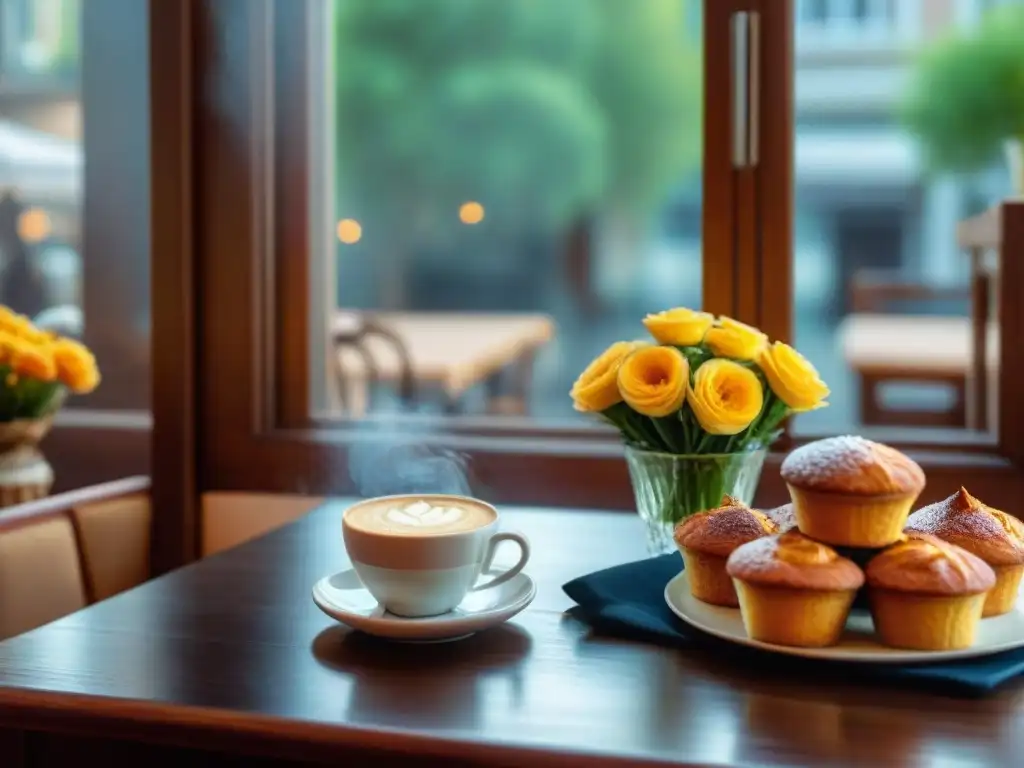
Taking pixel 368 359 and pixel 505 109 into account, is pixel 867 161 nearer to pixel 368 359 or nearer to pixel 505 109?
pixel 505 109

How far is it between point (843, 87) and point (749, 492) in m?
1.23

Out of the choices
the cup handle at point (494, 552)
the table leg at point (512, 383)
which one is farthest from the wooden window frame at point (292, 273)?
the table leg at point (512, 383)

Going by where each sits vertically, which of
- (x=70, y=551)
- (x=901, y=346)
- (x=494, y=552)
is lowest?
(x=70, y=551)

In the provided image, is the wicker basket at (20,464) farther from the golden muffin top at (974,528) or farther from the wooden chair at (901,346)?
the wooden chair at (901,346)

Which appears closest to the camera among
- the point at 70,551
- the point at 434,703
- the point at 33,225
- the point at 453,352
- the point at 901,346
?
the point at 434,703

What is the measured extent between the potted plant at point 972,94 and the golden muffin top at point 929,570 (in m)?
1.61

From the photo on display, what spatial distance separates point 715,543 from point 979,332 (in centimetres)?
126

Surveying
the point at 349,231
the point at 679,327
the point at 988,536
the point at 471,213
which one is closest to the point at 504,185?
the point at 471,213

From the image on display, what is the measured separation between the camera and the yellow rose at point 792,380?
3.43ft

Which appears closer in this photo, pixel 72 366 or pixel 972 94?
pixel 72 366

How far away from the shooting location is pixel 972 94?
221cm

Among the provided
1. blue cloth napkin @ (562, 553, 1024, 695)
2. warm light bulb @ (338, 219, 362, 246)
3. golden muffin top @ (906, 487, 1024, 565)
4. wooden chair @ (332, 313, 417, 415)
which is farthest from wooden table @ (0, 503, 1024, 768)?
wooden chair @ (332, 313, 417, 415)

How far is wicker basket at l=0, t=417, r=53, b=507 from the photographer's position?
1.54 metres

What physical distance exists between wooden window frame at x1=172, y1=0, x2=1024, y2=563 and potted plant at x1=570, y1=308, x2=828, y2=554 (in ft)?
1.50
